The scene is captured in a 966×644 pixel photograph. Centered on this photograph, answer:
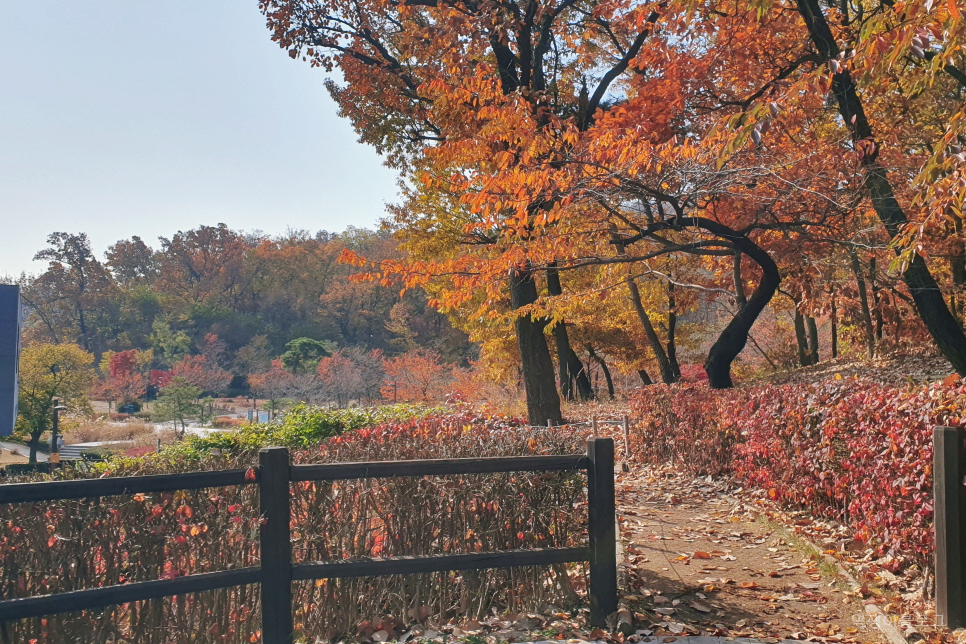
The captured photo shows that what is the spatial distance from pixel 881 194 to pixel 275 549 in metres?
10.0

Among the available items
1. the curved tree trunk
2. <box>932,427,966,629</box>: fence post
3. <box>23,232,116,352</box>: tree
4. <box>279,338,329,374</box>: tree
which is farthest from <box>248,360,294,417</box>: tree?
<box>932,427,966,629</box>: fence post

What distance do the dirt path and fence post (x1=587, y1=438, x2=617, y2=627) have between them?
0.25 m

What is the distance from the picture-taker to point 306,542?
418 centimetres

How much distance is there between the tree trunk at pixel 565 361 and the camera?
775 inches

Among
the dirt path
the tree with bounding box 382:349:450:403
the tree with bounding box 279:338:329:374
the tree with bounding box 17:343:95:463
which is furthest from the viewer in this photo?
the tree with bounding box 279:338:329:374

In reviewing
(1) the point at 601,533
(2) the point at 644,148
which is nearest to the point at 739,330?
(2) the point at 644,148

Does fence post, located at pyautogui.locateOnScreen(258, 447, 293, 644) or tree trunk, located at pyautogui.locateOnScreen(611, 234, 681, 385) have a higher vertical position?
tree trunk, located at pyautogui.locateOnScreen(611, 234, 681, 385)

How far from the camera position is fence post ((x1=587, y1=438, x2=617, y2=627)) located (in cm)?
430

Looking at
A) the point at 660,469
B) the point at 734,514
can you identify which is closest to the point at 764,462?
the point at 734,514

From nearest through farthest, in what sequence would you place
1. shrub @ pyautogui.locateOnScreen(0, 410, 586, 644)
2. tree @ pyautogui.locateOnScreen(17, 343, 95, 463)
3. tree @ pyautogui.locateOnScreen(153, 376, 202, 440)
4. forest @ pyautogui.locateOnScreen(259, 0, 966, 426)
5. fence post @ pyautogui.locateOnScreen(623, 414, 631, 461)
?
shrub @ pyautogui.locateOnScreen(0, 410, 586, 644) → forest @ pyautogui.locateOnScreen(259, 0, 966, 426) → fence post @ pyautogui.locateOnScreen(623, 414, 631, 461) → tree @ pyautogui.locateOnScreen(17, 343, 95, 463) → tree @ pyautogui.locateOnScreen(153, 376, 202, 440)

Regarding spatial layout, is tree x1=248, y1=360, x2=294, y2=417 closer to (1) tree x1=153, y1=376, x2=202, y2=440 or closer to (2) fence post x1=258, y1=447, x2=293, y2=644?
(1) tree x1=153, y1=376, x2=202, y2=440

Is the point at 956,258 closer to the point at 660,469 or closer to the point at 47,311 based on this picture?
the point at 660,469

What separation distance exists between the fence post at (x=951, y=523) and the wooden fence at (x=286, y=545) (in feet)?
6.16

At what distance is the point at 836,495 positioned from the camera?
5992 mm
